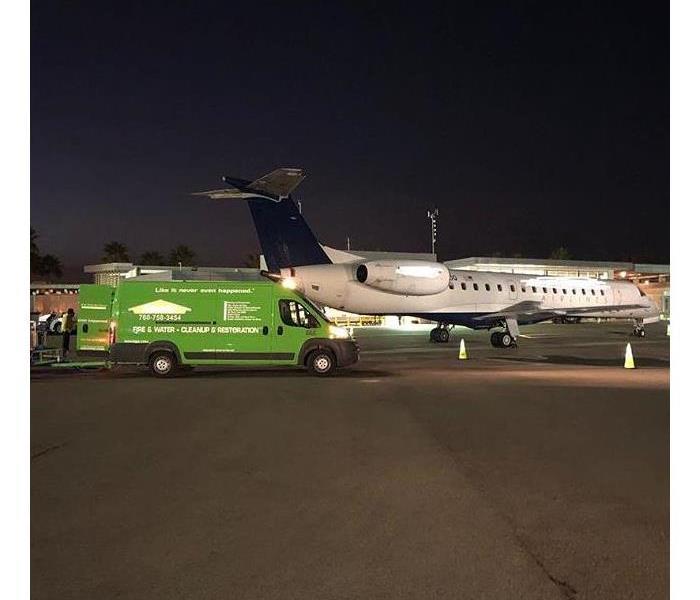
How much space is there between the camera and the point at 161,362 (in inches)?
564

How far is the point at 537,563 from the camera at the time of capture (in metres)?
4.18

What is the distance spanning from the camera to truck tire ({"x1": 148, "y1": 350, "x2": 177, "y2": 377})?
46.9 feet

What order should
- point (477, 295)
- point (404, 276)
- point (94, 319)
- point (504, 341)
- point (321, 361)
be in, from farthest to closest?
1. point (477, 295)
2. point (504, 341)
3. point (404, 276)
4. point (94, 319)
5. point (321, 361)

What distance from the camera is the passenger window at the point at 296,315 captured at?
14.5 metres

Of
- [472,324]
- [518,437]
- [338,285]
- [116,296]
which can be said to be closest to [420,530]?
[518,437]

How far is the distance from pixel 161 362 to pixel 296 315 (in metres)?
3.34

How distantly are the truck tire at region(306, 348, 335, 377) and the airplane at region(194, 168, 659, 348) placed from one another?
20.7ft

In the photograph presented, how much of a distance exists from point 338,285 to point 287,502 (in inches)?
658

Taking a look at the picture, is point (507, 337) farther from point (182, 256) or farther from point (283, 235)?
point (182, 256)

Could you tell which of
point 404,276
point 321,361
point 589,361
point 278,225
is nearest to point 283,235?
point 278,225

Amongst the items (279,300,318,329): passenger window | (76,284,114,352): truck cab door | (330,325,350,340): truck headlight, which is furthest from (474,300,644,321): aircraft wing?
(76,284,114,352): truck cab door

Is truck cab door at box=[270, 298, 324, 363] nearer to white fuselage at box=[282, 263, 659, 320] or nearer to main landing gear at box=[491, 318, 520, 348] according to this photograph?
white fuselage at box=[282, 263, 659, 320]

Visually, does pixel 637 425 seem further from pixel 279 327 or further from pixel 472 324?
pixel 472 324

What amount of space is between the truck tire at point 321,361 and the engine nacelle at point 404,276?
7.97 meters
